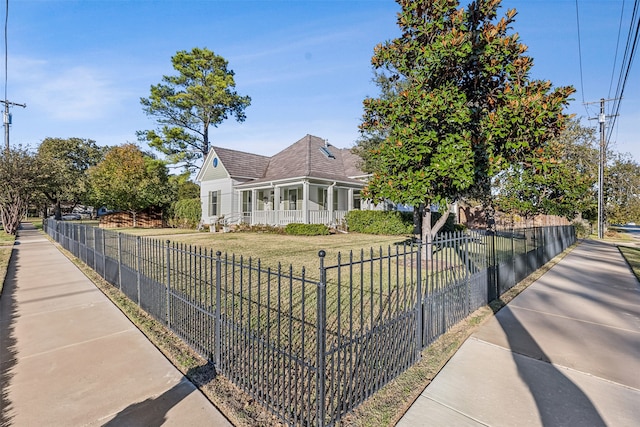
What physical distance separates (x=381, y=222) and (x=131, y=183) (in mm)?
23937

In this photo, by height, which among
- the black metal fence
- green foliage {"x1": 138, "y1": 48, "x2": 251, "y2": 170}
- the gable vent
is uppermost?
green foliage {"x1": 138, "y1": 48, "x2": 251, "y2": 170}

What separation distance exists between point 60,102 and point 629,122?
35.6 m

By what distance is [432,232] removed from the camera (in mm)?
9086

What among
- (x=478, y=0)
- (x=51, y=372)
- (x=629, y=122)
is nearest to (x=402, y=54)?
(x=478, y=0)

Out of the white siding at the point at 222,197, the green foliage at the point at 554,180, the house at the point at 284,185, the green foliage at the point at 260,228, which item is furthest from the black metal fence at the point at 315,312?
the white siding at the point at 222,197

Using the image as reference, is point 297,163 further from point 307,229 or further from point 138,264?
point 138,264

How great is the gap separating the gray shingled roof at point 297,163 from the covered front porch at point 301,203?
91 centimetres

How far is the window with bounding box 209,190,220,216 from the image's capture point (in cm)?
2345

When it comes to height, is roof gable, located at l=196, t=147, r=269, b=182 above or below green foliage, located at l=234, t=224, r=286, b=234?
above

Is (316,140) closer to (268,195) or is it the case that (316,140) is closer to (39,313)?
(268,195)

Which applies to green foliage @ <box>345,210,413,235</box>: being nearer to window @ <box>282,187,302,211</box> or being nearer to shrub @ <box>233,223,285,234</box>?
window @ <box>282,187,302,211</box>

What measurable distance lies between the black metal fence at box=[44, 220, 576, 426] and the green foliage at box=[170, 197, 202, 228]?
18.0 m

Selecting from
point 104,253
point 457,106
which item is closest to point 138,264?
point 104,253

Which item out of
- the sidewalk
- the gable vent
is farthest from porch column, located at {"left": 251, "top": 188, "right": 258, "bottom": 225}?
the sidewalk
